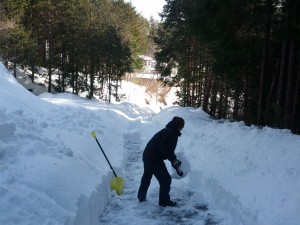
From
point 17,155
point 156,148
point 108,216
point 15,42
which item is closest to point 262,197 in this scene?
point 156,148

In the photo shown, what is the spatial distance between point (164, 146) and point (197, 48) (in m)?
20.1

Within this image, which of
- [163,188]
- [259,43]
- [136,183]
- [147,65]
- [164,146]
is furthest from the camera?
[147,65]

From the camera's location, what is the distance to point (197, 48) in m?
25.9

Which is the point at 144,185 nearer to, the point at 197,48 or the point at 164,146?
the point at 164,146

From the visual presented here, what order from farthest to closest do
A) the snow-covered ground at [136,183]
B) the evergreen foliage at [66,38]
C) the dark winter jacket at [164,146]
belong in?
the evergreen foliage at [66,38] < the dark winter jacket at [164,146] < the snow-covered ground at [136,183]

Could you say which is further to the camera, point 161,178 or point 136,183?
point 136,183

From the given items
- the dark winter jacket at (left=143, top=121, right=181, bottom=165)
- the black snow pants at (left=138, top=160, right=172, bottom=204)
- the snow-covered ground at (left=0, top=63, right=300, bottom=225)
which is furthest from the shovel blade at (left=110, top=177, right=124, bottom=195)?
the dark winter jacket at (left=143, top=121, right=181, bottom=165)

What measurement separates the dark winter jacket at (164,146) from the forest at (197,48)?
5.14 m

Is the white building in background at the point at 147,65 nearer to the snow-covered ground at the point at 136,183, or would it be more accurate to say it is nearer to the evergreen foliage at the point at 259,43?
the evergreen foliage at the point at 259,43

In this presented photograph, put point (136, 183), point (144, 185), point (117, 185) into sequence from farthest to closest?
point (136, 183) → point (117, 185) → point (144, 185)

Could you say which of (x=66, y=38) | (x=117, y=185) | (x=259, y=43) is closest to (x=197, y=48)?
(x=259, y=43)

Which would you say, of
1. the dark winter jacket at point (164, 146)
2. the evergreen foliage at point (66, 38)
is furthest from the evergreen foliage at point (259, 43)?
the evergreen foliage at point (66, 38)

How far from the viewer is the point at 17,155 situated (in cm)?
554

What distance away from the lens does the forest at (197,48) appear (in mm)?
12062
